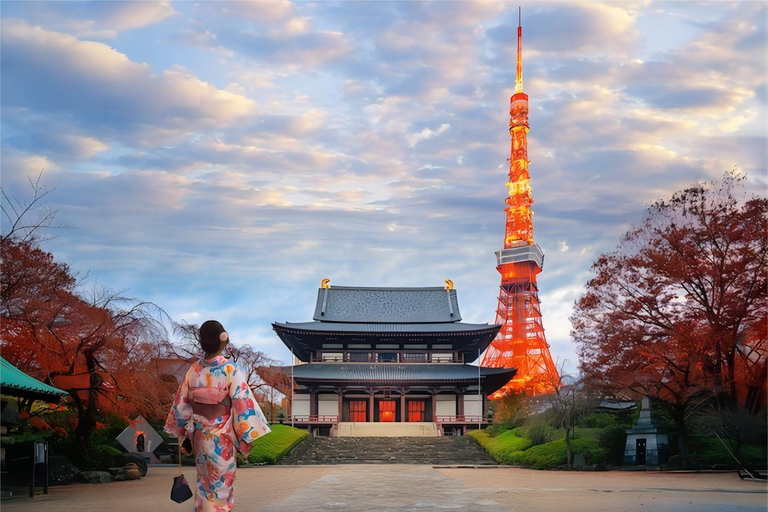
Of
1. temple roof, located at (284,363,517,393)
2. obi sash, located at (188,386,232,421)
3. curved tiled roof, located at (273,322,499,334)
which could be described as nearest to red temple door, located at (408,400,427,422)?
temple roof, located at (284,363,517,393)

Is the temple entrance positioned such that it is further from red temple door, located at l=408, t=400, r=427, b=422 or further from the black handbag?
red temple door, located at l=408, t=400, r=427, b=422

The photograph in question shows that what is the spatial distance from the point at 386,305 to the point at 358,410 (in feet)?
28.9

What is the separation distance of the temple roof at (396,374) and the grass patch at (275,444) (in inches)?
309

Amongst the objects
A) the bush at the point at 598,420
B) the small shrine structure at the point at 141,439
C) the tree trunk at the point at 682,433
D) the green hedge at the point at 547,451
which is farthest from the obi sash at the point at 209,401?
the bush at the point at 598,420

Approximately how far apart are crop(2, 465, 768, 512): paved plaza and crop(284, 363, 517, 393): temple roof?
21940 mm

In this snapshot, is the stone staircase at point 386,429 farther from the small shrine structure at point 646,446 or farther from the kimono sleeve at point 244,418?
the kimono sleeve at point 244,418

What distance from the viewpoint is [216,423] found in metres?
7.12

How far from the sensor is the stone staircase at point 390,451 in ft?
98.1

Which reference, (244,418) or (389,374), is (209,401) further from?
(389,374)

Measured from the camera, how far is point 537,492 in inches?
600

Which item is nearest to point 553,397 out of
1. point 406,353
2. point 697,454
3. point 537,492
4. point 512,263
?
point 697,454

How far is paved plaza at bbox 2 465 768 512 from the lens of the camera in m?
11.9

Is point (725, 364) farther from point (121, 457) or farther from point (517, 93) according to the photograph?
point (517, 93)

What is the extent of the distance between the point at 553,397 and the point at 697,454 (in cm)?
503
